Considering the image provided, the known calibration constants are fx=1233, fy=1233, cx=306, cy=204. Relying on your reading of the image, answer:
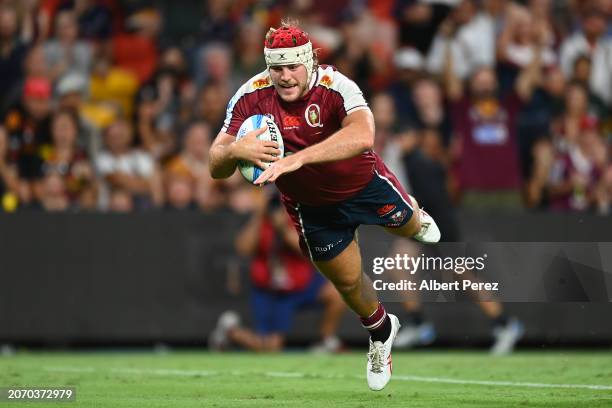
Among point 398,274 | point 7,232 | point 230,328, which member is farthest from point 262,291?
point 398,274

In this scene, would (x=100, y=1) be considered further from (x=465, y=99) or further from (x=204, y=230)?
(x=465, y=99)

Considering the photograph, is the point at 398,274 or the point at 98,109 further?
the point at 98,109

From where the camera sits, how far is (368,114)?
9.41 m

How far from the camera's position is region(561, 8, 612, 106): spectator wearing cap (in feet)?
58.6

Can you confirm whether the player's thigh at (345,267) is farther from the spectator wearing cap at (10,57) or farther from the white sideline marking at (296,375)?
the spectator wearing cap at (10,57)

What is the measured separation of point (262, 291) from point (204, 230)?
1.08 m

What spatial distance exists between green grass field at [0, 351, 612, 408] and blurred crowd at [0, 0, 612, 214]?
235 centimetres

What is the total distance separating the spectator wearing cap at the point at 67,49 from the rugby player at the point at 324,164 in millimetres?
7735

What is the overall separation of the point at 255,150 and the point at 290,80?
2.48 ft

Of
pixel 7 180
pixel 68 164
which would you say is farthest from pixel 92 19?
pixel 7 180

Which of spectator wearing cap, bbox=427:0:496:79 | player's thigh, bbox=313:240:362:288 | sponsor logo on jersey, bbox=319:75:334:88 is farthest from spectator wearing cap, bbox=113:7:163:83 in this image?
sponsor logo on jersey, bbox=319:75:334:88

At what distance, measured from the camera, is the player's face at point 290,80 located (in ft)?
30.8

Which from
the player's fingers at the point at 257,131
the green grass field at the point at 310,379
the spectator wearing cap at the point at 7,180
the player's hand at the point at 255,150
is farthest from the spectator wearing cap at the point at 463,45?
the player's hand at the point at 255,150

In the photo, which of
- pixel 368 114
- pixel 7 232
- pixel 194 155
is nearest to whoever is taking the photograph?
pixel 368 114
